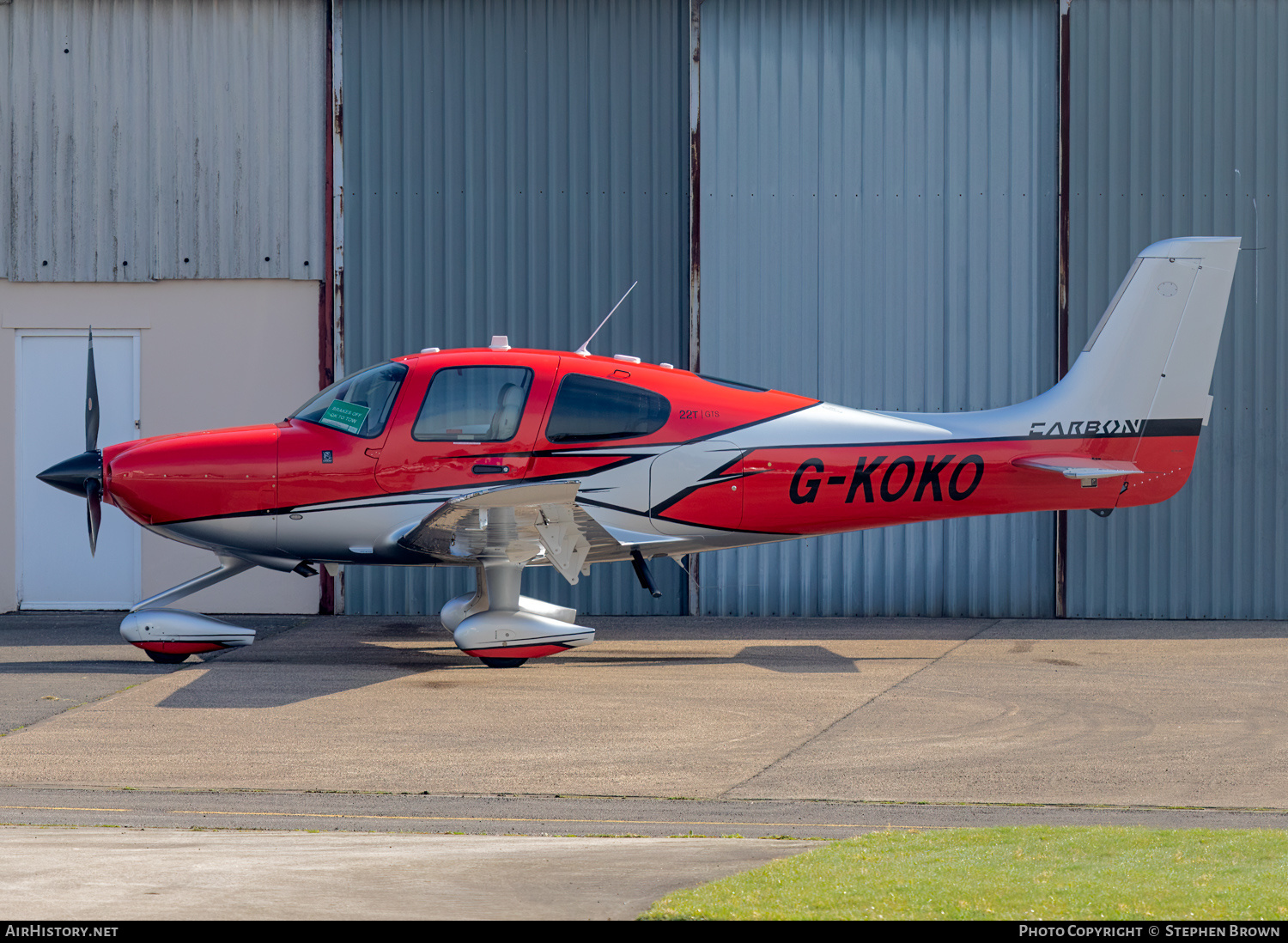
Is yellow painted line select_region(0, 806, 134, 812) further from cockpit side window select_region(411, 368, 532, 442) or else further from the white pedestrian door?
the white pedestrian door

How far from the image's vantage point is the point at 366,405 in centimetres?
1021

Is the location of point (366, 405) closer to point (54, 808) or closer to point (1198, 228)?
point (54, 808)

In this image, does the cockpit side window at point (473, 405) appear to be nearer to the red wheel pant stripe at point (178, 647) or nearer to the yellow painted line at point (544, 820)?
the red wheel pant stripe at point (178, 647)

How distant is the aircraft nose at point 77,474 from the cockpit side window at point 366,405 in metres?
1.62

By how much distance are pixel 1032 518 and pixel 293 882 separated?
10.3 metres

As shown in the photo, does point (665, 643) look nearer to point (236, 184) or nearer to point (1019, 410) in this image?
point (1019, 410)

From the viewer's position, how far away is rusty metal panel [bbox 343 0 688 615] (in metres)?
13.5

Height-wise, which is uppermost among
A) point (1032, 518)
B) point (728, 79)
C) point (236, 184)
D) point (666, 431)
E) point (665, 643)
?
point (728, 79)

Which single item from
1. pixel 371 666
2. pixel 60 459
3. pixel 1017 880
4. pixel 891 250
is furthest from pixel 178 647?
pixel 891 250

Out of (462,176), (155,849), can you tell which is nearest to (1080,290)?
(462,176)

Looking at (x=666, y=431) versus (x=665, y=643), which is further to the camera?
(x=665, y=643)

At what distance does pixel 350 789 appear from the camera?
6578 mm

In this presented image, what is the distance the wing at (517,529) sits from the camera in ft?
29.2

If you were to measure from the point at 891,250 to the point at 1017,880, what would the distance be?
9.68 metres
